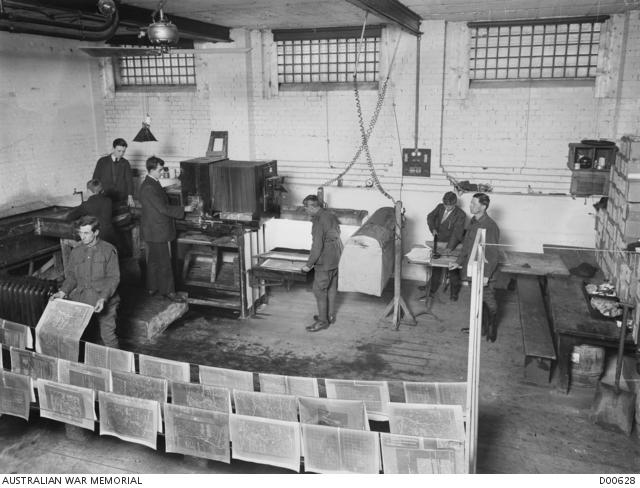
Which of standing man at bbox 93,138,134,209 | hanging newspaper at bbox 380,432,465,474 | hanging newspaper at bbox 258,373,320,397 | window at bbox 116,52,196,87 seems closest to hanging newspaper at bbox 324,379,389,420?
hanging newspaper at bbox 258,373,320,397

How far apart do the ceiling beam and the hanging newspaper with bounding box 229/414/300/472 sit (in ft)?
11.5

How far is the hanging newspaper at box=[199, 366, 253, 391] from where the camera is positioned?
4.76m

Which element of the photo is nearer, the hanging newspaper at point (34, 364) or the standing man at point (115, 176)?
the hanging newspaper at point (34, 364)

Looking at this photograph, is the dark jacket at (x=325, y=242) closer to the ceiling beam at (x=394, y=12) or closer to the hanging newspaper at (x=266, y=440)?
the ceiling beam at (x=394, y=12)

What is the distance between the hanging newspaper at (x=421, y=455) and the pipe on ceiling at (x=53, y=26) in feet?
17.7

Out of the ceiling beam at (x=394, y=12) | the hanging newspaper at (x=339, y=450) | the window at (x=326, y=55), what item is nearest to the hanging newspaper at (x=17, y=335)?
the hanging newspaper at (x=339, y=450)

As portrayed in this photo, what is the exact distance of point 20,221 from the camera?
846cm

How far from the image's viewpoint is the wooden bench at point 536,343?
6102mm

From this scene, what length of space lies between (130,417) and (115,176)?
5526 millimetres

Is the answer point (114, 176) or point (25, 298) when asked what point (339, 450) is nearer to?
point (25, 298)

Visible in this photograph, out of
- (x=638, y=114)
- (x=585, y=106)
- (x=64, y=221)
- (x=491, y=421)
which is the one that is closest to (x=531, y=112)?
(x=585, y=106)

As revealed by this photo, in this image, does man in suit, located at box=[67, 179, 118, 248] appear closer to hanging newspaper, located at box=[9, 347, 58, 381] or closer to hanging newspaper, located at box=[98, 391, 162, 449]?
hanging newspaper, located at box=[9, 347, 58, 381]

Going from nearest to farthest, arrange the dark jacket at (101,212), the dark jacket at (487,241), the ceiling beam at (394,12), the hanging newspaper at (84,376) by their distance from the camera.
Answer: the hanging newspaper at (84,376) → the ceiling beam at (394,12) → the dark jacket at (487,241) → the dark jacket at (101,212)

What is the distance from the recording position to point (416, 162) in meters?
9.20
